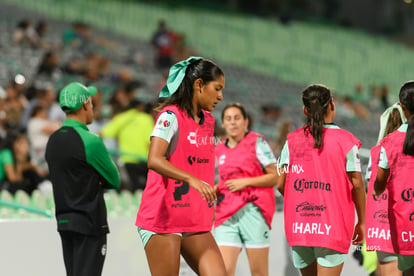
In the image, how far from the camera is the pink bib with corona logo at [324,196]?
16.5ft

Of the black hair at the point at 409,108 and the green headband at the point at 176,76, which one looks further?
the black hair at the point at 409,108

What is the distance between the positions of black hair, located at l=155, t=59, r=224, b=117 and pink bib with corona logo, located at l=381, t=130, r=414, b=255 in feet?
3.85

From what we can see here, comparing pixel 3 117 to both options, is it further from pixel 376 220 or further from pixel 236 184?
pixel 376 220

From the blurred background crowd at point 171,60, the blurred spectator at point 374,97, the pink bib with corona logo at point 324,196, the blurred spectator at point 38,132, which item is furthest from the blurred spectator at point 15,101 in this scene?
the blurred spectator at point 374,97

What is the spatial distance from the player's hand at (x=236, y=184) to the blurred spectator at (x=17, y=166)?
3.39 m

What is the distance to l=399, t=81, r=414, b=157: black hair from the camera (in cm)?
473

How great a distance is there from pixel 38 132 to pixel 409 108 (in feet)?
20.2

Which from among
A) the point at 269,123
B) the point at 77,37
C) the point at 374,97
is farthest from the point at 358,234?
the point at 374,97

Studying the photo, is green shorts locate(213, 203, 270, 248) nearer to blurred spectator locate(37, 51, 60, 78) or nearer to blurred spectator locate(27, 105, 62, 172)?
blurred spectator locate(27, 105, 62, 172)

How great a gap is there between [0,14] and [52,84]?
5957mm

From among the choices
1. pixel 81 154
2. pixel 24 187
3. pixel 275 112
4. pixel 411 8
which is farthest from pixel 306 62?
pixel 81 154

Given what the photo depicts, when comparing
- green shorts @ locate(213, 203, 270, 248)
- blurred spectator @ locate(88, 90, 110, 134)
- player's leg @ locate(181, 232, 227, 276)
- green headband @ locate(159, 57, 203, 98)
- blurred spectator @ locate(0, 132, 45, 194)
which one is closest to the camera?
player's leg @ locate(181, 232, 227, 276)

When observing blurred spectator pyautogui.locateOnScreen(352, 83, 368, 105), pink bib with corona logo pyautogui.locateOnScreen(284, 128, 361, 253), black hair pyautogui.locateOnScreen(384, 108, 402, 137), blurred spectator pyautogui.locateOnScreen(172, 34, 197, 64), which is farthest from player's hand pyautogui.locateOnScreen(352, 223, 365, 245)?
blurred spectator pyautogui.locateOnScreen(352, 83, 368, 105)

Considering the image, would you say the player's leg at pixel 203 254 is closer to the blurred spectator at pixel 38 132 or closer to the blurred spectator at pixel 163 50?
the blurred spectator at pixel 38 132
